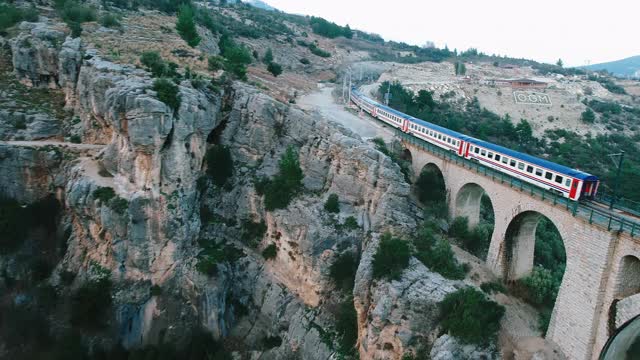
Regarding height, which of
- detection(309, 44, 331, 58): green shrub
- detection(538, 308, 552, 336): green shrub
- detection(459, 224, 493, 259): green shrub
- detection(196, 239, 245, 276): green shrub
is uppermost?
detection(309, 44, 331, 58): green shrub

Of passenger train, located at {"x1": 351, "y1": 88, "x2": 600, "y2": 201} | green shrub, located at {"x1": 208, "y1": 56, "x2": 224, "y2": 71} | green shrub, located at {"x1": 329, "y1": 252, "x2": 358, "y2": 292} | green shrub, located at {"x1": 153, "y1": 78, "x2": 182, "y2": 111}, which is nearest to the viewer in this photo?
passenger train, located at {"x1": 351, "y1": 88, "x2": 600, "y2": 201}

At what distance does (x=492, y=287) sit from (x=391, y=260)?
6.76 meters

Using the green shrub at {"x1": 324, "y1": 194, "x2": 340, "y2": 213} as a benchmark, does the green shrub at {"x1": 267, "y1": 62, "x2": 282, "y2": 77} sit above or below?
above

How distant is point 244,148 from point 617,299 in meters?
27.6

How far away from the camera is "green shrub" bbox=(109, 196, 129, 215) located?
29.6 m

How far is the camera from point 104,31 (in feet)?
137

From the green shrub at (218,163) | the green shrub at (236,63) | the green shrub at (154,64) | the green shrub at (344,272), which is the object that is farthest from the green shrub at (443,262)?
the green shrub at (154,64)

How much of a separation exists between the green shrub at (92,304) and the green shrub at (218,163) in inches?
446

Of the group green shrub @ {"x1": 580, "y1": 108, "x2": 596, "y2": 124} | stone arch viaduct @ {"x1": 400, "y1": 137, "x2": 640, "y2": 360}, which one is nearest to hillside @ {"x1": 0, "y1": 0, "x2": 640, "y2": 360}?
stone arch viaduct @ {"x1": 400, "y1": 137, "x2": 640, "y2": 360}

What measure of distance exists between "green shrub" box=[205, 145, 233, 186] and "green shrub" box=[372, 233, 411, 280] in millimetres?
15607

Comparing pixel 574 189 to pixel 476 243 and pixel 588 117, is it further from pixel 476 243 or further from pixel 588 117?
pixel 588 117

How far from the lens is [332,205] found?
30734 millimetres

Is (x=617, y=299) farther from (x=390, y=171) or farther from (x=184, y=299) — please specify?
(x=184, y=299)

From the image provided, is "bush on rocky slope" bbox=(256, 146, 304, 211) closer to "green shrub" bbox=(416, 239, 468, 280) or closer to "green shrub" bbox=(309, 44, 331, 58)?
"green shrub" bbox=(416, 239, 468, 280)
